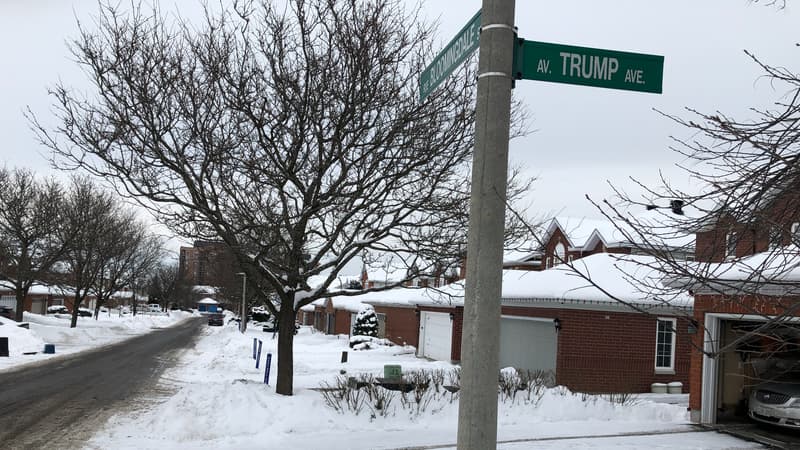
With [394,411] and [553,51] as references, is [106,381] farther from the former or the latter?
[553,51]

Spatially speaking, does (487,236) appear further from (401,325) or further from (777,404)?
(401,325)

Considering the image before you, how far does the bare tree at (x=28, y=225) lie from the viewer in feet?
135

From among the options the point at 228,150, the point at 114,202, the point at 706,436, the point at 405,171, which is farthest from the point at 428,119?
the point at 114,202

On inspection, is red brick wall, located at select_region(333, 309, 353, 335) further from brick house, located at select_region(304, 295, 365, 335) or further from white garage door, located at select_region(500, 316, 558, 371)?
white garage door, located at select_region(500, 316, 558, 371)

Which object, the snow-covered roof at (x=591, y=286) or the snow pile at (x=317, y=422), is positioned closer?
the snow pile at (x=317, y=422)

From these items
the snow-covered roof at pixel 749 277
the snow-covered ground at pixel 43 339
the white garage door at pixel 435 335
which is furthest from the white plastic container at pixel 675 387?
the snow-covered ground at pixel 43 339

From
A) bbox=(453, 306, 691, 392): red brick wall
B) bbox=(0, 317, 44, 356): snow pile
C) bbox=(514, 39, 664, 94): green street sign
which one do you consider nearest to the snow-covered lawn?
bbox=(453, 306, 691, 392): red brick wall

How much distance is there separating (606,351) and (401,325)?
19535 mm

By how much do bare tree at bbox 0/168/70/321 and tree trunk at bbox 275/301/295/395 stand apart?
31.8m

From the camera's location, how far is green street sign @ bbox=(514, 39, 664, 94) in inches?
168

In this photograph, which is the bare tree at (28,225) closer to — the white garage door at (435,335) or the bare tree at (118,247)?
the bare tree at (118,247)

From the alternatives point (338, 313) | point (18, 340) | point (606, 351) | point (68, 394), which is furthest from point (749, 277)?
point (338, 313)

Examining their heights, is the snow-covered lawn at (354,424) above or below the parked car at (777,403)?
below

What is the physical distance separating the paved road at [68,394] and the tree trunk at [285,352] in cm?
358
